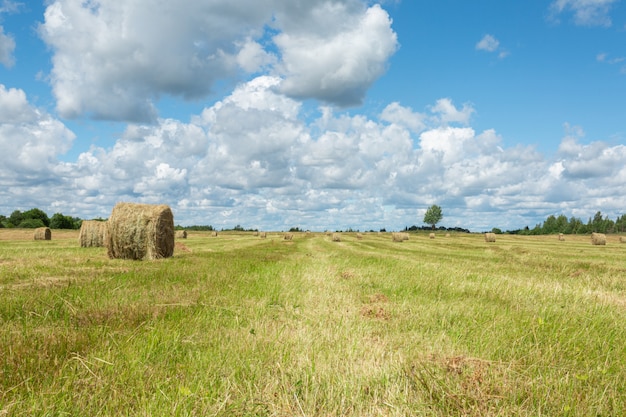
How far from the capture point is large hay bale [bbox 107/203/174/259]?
776 inches

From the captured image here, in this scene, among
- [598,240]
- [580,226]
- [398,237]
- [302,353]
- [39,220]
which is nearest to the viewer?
[302,353]

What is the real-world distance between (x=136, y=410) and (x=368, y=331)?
3.27 meters

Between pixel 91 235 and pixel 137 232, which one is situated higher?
pixel 137 232

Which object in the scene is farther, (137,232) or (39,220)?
(39,220)

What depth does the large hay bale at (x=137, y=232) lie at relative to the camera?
64.7 ft

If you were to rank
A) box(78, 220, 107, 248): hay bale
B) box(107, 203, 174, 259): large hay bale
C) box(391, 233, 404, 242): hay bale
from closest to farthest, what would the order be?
box(107, 203, 174, 259): large hay bale → box(78, 220, 107, 248): hay bale → box(391, 233, 404, 242): hay bale

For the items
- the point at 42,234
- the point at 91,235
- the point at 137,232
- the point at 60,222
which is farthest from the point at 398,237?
the point at 60,222

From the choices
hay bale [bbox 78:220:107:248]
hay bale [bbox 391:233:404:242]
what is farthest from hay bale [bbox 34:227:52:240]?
hay bale [bbox 391:233:404:242]

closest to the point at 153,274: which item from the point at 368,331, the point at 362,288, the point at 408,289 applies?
the point at 362,288

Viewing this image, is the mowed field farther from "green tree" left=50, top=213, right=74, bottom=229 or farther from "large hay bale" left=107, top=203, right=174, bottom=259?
"green tree" left=50, top=213, right=74, bottom=229

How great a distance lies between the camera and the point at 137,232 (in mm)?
20203

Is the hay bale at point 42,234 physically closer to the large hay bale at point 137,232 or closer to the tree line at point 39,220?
the large hay bale at point 137,232

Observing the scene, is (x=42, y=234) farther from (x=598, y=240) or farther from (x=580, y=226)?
(x=580, y=226)

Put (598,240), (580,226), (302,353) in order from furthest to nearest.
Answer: (580,226) < (598,240) < (302,353)
